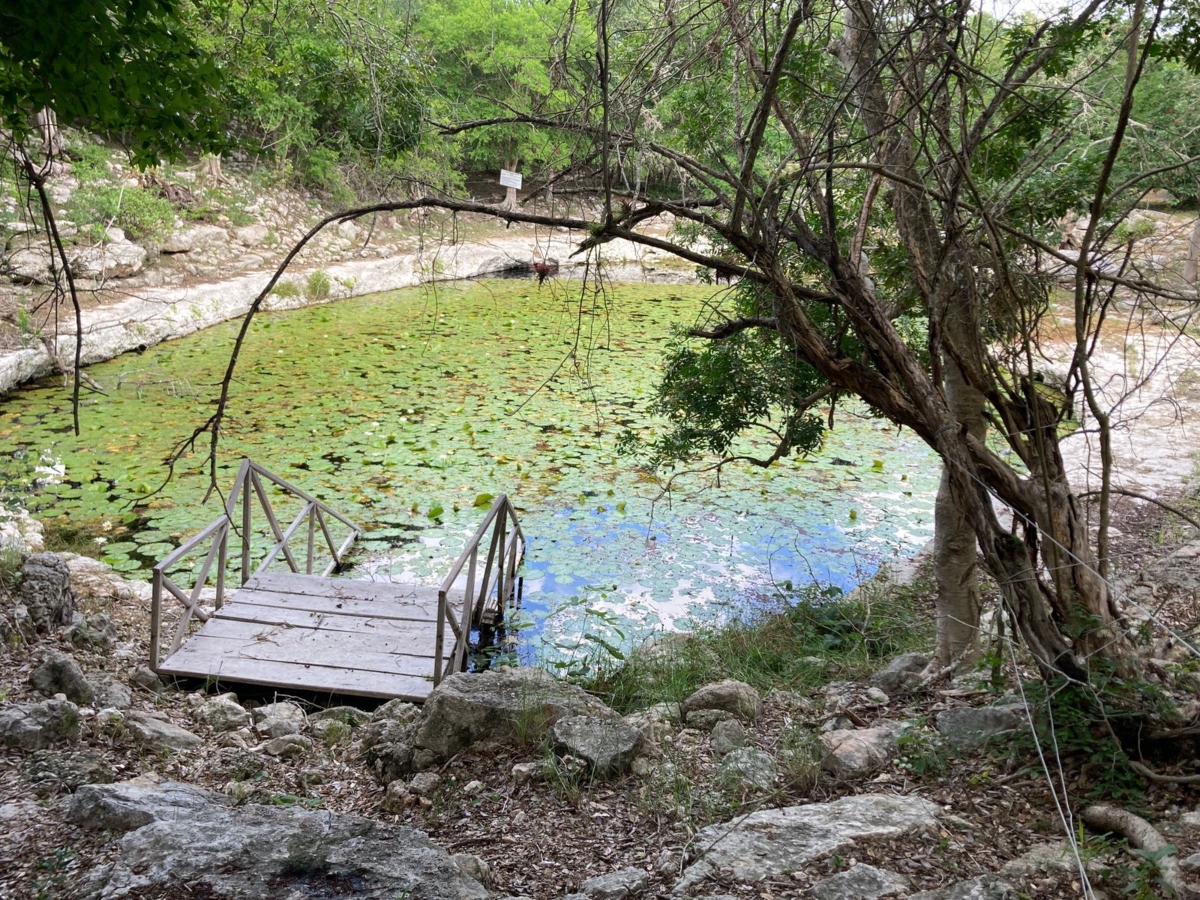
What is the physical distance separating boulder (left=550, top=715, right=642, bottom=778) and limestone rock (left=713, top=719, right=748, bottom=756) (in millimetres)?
285

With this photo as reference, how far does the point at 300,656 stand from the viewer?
431cm

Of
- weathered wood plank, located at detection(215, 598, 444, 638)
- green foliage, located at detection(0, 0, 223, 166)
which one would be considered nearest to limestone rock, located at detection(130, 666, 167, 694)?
weathered wood plank, located at detection(215, 598, 444, 638)

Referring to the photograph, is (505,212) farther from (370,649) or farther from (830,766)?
(370,649)

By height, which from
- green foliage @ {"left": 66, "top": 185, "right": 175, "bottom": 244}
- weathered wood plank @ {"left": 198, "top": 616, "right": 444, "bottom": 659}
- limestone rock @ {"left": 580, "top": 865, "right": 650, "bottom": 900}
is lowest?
weathered wood plank @ {"left": 198, "top": 616, "right": 444, "bottom": 659}

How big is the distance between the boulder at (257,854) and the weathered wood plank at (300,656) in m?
2.04

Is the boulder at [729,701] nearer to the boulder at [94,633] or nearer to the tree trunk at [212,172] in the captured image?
the boulder at [94,633]

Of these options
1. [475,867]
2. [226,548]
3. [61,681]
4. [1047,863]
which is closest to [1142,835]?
[1047,863]

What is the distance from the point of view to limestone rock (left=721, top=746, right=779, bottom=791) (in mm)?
2592

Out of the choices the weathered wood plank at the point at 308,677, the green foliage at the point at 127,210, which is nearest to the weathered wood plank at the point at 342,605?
the weathered wood plank at the point at 308,677

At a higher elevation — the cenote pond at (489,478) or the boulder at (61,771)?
the cenote pond at (489,478)

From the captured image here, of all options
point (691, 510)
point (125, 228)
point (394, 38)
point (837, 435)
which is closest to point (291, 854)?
point (394, 38)

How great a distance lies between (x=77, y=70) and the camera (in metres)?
2.35

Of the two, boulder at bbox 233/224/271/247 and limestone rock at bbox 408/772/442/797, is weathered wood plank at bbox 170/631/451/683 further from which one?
boulder at bbox 233/224/271/247

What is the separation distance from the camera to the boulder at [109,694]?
3312mm
